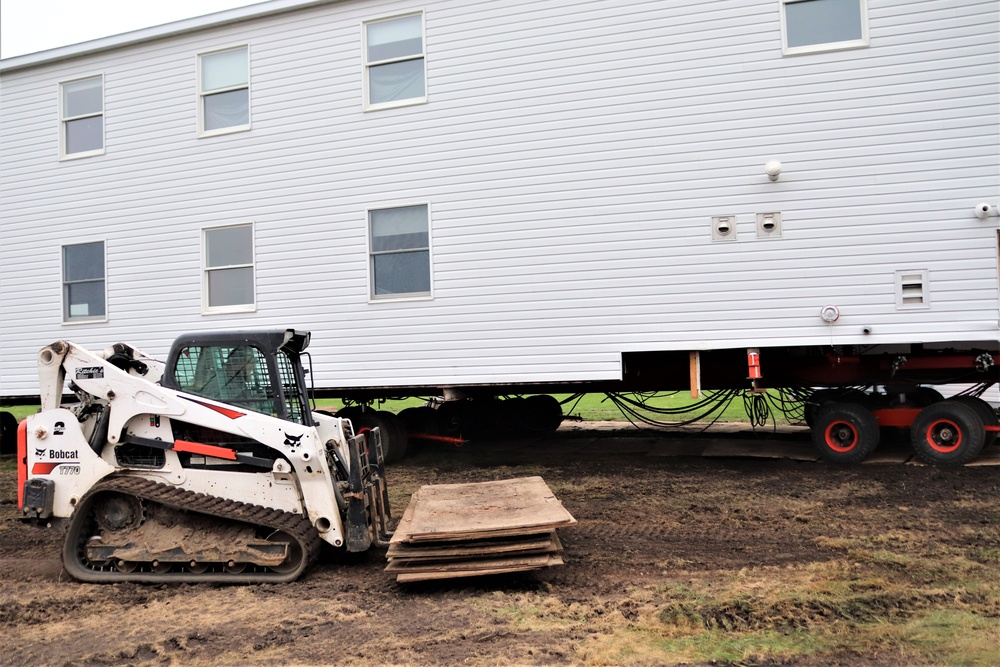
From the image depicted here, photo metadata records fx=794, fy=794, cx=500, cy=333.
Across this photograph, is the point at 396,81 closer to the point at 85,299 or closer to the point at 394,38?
the point at 394,38

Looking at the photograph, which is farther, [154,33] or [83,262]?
[83,262]

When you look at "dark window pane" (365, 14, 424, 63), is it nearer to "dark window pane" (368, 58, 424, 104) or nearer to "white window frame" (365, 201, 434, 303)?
"dark window pane" (368, 58, 424, 104)

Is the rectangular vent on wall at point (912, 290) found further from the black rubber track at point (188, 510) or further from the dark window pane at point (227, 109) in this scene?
the dark window pane at point (227, 109)

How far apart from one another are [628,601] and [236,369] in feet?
11.9

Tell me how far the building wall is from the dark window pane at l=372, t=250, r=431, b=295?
23 cm

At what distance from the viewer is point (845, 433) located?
10781mm

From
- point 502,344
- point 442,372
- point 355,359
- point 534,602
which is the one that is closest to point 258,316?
point 355,359

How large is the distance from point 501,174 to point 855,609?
781cm

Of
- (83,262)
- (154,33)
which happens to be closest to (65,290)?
(83,262)

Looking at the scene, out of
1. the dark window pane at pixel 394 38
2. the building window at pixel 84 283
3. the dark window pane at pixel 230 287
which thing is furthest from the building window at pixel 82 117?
the dark window pane at pixel 394 38

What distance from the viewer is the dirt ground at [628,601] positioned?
470 cm

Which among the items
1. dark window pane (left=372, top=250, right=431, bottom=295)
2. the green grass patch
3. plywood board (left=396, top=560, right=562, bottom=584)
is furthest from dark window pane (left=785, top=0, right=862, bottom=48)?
plywood board (left=396, top=560, right=562, bottom=584)

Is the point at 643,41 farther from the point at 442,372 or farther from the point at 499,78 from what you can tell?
the point at 442,372

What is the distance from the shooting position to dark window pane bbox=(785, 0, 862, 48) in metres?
10.3
